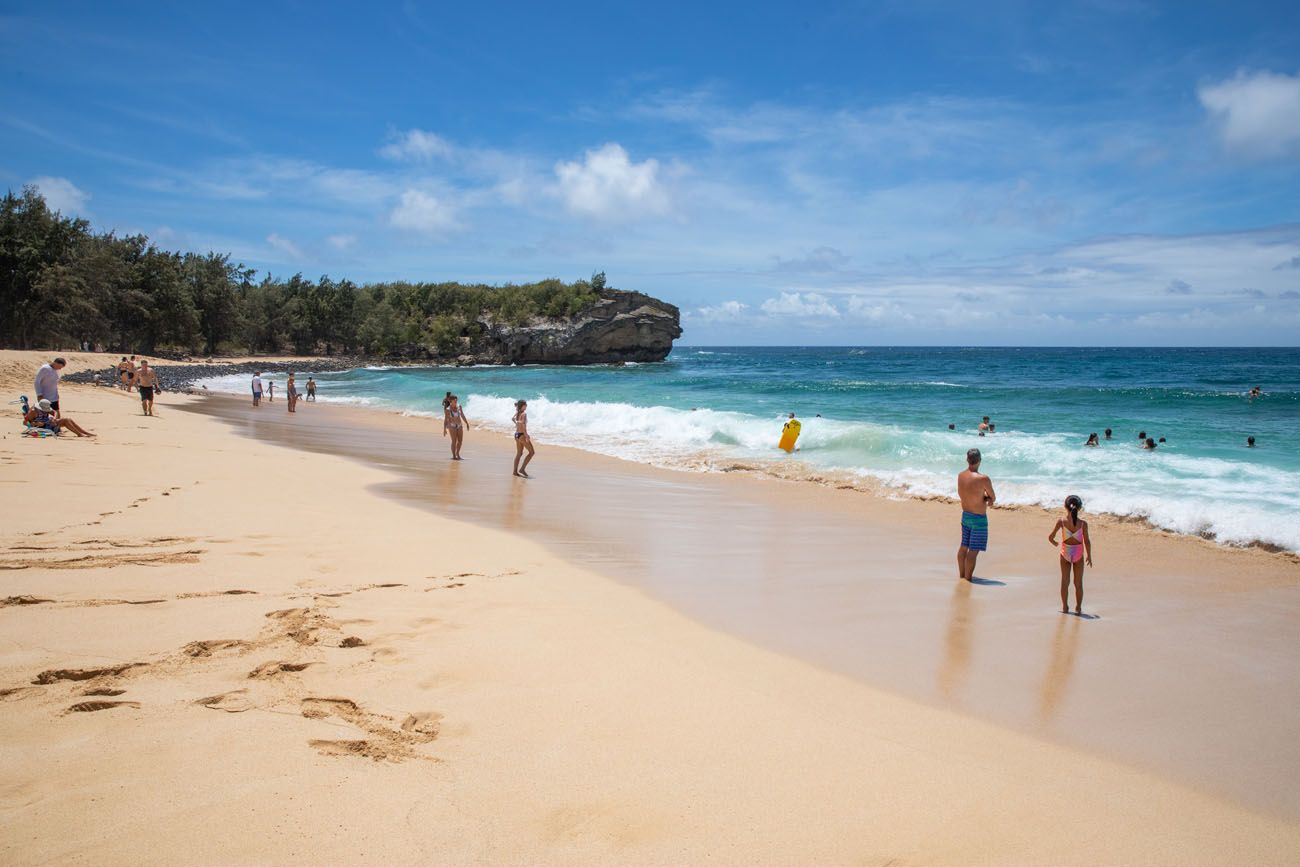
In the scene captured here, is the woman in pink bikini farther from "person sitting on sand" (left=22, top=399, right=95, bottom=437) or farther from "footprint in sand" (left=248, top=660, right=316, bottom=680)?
"person sitting on sand" (left=22, top=399, right=95, bottom=437)

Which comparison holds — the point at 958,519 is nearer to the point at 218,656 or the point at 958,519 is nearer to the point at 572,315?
the point at 218,656

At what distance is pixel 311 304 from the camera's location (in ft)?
263

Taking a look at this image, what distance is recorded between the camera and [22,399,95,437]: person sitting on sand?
13906 millimetres

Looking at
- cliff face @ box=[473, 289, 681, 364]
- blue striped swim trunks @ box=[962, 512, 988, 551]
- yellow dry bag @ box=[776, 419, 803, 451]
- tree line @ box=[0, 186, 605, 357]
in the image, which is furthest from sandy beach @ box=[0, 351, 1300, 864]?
cliff face @ box=[473, 289, 681, 364]

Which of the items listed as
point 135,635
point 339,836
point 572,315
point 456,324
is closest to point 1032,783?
point 339,836

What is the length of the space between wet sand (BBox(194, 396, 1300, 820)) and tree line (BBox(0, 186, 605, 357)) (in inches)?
1864

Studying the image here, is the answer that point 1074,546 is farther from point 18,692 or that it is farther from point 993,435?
point 993,435

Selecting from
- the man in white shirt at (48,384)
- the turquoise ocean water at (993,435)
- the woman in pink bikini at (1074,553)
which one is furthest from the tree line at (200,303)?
the woman in pink bikini at (1074,553)

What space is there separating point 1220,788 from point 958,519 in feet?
25.4

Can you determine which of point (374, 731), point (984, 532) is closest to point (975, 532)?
point (984, 532)

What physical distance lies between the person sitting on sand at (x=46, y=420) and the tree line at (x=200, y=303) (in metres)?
38.7

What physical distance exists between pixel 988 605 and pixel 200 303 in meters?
70.9

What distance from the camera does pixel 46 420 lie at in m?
14.0

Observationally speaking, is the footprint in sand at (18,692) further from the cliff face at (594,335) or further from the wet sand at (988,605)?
the cliff face at (594,335)
